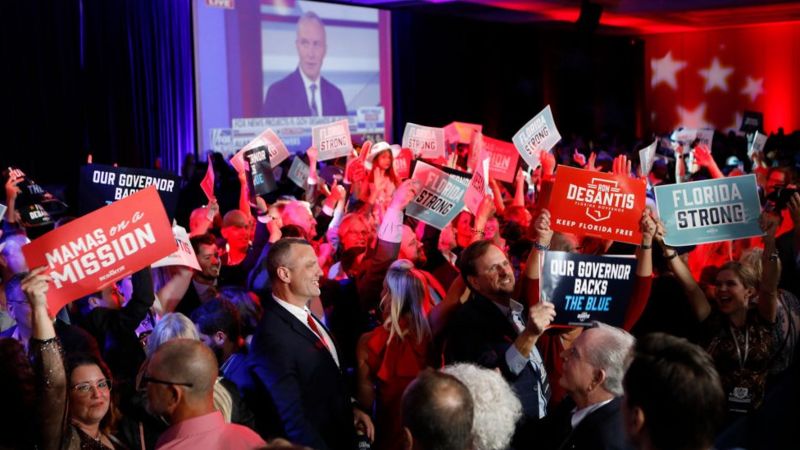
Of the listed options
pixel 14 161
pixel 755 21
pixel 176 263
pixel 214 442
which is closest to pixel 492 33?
pixel 755 21

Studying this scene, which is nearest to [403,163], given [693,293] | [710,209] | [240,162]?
[240,162]

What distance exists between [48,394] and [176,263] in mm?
1877

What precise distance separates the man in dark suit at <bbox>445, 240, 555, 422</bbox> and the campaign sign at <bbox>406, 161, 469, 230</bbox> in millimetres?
1831

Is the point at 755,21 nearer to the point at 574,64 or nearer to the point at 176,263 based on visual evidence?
the point at 574,64

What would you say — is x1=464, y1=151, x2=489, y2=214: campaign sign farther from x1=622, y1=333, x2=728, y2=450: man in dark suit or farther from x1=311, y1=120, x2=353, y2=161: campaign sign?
x1=622, y1=333, x2=728, y2=450: man in dark suit

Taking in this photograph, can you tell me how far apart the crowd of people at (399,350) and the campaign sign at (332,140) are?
2024 mm

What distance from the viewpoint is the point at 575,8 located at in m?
17.4

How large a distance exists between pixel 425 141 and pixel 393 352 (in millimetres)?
4839

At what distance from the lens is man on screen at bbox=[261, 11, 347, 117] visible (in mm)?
13414

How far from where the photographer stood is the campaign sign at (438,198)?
576 cm

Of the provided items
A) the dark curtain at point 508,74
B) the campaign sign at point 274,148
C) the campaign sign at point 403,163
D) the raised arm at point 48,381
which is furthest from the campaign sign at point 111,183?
the dark curtain at point 508,74

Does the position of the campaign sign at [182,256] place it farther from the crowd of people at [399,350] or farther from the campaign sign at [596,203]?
the campaign sign at [596,203]

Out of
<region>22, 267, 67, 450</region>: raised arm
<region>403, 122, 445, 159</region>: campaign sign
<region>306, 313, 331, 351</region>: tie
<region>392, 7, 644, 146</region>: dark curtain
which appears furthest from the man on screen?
<region>22, 267, 67, 450</region>: raised arm

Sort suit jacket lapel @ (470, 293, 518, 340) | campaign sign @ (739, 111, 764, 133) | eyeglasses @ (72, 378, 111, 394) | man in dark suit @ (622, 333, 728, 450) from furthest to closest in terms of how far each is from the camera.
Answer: campaign sign @ (739, 111, 764, 133) → suit jacket lapel @ (470, 293, 518, 340) → eyeglasses @ (72, 378, 111, 394) → man in dark suit @ (622, 333, 728, 450)
